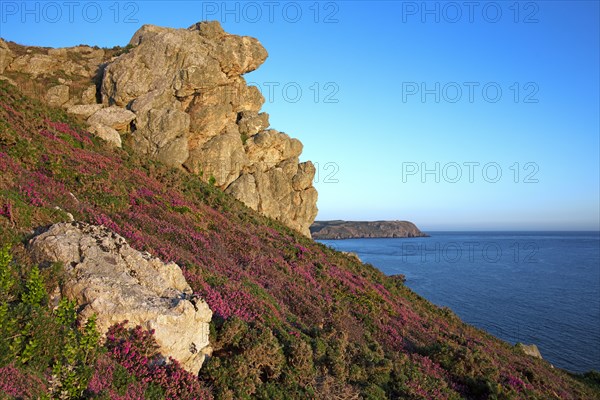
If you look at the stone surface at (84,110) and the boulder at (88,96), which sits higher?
the boulder at (88,96)

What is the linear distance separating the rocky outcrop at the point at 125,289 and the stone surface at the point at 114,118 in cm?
2775

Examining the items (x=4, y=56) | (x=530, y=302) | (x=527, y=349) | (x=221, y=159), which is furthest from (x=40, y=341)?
(x=530, y=302)

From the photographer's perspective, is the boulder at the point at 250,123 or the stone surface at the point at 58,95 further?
the boulder at the point at 250,123

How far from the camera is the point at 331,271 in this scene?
24.5 meters

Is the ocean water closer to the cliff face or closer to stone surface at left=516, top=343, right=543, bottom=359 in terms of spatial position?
stone surface at left=516, top=343, right=543, bottom=359

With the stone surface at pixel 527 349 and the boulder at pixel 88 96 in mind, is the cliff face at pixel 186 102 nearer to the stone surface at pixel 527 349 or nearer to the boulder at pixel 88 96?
the boulder at pixel 88 96

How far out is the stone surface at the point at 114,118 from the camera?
115ft

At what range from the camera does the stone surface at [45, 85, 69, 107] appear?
3558 centimetres

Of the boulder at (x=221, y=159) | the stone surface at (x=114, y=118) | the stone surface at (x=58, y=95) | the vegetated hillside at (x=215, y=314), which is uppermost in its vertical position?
the stone surface at (x=58, y=95)

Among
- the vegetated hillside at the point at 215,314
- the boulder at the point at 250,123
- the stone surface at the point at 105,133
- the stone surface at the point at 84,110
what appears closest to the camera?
the vegetated hillside at the point at 215,314

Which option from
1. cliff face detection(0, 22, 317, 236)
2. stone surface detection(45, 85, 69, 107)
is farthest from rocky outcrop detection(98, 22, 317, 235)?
stone surface detection(45, 85, 69, 107)

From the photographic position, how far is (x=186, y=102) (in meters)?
42.6

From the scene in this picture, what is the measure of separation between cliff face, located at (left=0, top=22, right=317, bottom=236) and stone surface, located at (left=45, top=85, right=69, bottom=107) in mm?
84

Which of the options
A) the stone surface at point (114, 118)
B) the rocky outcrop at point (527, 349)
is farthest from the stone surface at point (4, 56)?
the rocky outcrop at point (527, 349)
